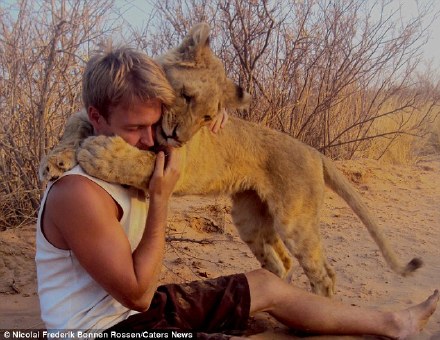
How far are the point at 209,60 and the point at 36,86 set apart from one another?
2613 mm

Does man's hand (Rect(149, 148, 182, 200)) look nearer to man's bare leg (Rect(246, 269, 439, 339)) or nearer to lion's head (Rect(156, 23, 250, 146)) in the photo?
lion's head (Rect(156, 23, 250, 146))

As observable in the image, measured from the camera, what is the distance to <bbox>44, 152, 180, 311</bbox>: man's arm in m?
2.16

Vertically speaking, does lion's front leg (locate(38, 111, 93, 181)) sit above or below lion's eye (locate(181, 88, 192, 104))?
below

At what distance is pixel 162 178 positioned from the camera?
8.20ft

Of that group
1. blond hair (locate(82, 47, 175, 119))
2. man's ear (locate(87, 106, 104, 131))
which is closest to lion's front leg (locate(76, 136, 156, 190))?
man's ear (locate(87, 106, 104, 131))

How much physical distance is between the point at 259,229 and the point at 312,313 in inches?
48.5

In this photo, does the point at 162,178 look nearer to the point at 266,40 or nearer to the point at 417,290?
the point at 417,290

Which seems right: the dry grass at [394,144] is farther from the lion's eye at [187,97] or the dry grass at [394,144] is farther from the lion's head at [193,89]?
the lion's eye at [187,97]

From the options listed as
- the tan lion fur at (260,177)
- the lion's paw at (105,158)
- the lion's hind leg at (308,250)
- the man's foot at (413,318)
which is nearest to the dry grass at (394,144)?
the tan lion fur at (260,177)

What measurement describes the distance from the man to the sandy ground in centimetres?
139

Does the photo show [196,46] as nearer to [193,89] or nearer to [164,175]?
[193,89]

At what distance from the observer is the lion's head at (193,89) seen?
2.99m

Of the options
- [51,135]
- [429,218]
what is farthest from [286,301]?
[429,218]

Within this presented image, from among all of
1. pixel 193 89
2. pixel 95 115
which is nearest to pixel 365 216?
pixel 193 89
